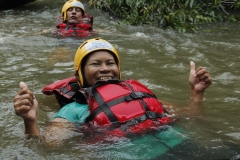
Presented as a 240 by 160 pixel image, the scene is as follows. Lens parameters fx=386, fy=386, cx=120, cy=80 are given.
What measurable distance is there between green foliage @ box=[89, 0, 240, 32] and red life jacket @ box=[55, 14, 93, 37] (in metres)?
1.30

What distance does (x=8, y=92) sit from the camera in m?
5.62

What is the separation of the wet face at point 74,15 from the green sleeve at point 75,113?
5905 mm

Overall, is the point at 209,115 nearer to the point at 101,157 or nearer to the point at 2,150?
the point at 101,157

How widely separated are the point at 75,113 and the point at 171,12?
6.55 meters

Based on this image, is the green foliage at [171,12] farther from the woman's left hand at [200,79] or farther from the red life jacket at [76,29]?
the woman's left hand at [200,79]

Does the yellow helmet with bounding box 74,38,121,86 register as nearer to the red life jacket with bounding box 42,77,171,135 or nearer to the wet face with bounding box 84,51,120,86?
the wet face with bounding box 84,51,120,86

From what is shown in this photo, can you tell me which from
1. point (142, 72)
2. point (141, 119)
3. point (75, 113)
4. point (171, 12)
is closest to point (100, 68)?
point (75, 113)

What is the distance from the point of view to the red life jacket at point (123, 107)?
4.01 metres

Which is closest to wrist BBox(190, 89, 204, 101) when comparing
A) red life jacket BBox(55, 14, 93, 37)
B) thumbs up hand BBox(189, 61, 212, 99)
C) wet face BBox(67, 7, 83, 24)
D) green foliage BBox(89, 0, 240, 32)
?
thumbs up hand BBox(189, 61, 212, 99)

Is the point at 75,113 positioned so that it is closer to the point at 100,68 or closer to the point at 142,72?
the point at 100,68

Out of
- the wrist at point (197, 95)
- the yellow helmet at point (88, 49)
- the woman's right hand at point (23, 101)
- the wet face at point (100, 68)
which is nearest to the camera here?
the woman's right hand at point (23, 101)

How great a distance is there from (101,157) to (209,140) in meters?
1.13

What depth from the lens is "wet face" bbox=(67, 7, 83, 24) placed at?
9.99 m

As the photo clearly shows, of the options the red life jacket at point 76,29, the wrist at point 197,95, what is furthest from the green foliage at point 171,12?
the wrist at point 197,95
